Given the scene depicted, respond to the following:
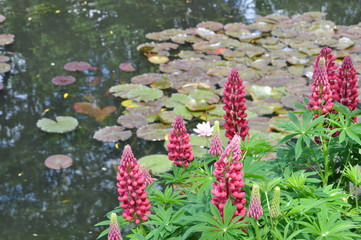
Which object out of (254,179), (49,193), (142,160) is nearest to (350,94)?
(254,179)

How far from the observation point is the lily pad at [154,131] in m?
4.62

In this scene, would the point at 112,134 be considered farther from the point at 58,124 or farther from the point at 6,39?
the point at 6,39

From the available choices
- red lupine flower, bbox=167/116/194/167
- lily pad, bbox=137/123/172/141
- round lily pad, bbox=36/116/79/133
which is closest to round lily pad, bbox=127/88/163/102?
lily pad, bbox=137/123/172/141

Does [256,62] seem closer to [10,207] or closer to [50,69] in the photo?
[50,69]

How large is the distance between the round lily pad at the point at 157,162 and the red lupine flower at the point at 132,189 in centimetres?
200

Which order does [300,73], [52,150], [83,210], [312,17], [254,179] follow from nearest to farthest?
1. [254,179]
2. [83,210]
3. [52,150]
4. [300,73]
5. [312,17]

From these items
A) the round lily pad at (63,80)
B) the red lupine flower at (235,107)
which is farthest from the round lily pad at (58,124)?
the red lupine flower at (235,107)

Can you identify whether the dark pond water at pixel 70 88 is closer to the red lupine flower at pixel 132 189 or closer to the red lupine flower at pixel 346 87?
the red lupine flower at pixel 132 189

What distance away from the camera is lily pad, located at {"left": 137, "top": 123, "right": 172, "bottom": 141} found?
182 inches

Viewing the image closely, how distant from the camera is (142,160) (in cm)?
425

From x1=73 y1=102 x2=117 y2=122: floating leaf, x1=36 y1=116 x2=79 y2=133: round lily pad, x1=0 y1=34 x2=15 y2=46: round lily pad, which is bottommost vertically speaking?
x1=36 y1=116 x2=79 y2=133: round lily pad

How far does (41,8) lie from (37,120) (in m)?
3.23

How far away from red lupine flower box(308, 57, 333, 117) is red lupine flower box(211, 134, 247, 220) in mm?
731

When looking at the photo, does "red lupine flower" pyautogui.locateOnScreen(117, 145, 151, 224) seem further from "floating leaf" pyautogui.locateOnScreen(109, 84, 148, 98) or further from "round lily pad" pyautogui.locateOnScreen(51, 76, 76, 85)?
"round lily pad" pyautogui.locateOnScreen(51, 76, 76, 85)
